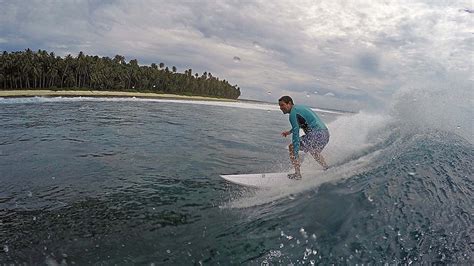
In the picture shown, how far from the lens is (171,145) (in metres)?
15.0

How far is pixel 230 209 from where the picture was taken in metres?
6.86

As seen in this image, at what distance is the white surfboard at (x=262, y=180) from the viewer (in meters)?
8.44

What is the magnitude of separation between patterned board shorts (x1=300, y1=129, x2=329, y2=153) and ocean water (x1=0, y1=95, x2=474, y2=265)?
2.69 ft

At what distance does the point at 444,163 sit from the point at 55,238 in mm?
10285

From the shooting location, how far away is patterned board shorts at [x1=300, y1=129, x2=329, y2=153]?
9359 mm

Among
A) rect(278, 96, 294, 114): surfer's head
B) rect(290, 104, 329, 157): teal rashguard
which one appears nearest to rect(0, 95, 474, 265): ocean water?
rect(290, 104, 329, 157): teal rashguard

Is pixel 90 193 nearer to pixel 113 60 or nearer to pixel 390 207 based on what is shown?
pixel 390 207

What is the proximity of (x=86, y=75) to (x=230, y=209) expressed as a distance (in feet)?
315

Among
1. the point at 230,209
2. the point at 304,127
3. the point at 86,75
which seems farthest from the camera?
the point at 86,75

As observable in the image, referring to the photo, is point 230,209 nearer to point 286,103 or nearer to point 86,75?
point 286,103

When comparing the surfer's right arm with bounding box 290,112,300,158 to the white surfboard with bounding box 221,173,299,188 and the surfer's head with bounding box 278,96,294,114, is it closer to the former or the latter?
the surfer's head with bounding box 278,96,294,114

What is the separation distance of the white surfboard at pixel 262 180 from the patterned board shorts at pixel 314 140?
45.8 inches

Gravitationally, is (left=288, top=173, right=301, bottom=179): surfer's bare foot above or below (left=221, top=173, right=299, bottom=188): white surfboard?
above

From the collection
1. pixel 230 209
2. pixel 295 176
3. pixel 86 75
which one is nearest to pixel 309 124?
pixel 295 176
